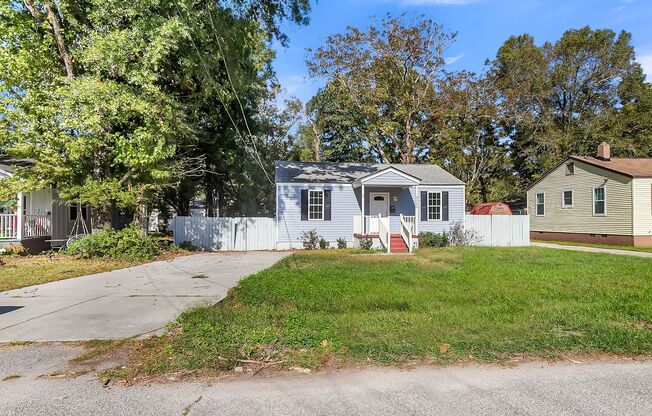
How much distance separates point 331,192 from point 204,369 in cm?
1450

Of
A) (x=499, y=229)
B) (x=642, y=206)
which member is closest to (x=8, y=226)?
(x=499, y=229)

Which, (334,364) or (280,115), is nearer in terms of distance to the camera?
(334,364)

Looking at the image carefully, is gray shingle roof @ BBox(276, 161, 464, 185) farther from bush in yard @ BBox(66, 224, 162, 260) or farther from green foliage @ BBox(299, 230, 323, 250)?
bush in yard @ BBox(66, 224, 162, 260)

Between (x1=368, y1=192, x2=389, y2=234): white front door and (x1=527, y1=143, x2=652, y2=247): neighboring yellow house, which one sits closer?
(x1=527, y1=143, x2=652, y2=247): neighboring yellow house

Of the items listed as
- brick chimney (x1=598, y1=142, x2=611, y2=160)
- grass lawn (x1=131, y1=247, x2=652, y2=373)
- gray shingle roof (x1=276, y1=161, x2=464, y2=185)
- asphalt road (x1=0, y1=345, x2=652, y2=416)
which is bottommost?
asphalt road (x1=0, y1=345, x2=652, y2=416)

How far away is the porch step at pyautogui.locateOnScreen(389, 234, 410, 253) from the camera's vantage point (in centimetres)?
1583

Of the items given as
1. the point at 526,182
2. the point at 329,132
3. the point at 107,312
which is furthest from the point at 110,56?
the point at 526,182

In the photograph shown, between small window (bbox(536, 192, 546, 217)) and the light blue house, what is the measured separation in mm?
→ 8634

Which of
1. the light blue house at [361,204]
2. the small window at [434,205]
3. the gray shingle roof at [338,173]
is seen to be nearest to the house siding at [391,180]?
the light blue house at [361,204]

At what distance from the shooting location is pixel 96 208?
1411 cm

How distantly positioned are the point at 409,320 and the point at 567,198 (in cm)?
2110

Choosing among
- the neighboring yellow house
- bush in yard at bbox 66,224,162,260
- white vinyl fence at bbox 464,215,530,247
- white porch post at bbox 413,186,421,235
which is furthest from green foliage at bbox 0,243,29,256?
the neighboring yellow house

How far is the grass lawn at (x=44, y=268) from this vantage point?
28.8 ft

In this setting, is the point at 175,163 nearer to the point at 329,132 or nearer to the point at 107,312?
the point at 107,312
